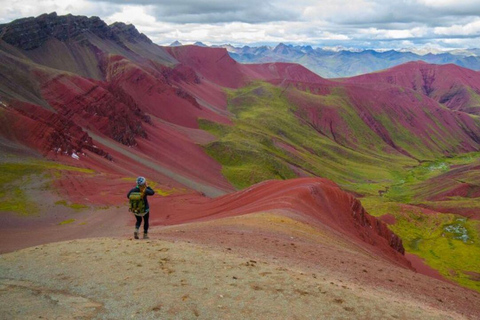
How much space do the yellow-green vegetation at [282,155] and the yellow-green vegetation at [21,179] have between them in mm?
53172

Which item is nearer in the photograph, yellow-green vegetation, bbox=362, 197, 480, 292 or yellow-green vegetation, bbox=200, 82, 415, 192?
yellow-green vegetation, bbox=362, 197, 480, 292

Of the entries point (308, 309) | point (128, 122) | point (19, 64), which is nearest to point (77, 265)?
point (308, 309)

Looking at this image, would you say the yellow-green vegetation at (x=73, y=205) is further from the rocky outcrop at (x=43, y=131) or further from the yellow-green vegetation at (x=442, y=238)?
the yellow-green vegetation at (x=442, y=238)

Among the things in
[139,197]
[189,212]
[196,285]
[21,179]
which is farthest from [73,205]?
[196,285]

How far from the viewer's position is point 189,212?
4634 centimetres

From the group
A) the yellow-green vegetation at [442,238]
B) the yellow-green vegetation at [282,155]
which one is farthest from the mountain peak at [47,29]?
the yellow-green vegetation at [442,238]

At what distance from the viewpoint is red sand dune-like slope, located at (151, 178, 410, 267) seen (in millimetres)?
39344

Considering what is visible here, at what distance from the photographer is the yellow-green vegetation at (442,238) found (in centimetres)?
7244

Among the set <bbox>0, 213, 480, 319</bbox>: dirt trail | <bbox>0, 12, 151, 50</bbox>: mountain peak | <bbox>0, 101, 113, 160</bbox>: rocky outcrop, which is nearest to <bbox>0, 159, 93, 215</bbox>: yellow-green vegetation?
<bbox>0, 101, 113, 160</bbox>: rocky outcrop

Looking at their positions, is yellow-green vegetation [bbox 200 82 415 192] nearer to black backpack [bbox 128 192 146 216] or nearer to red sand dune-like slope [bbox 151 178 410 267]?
red sand dune-like slope [bbox 151 178 410 267]

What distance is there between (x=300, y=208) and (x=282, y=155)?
106194mm

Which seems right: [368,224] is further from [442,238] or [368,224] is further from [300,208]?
[442,238]

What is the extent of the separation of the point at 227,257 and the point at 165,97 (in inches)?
5531

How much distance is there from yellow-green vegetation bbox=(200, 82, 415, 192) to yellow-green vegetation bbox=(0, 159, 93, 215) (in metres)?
53.2
